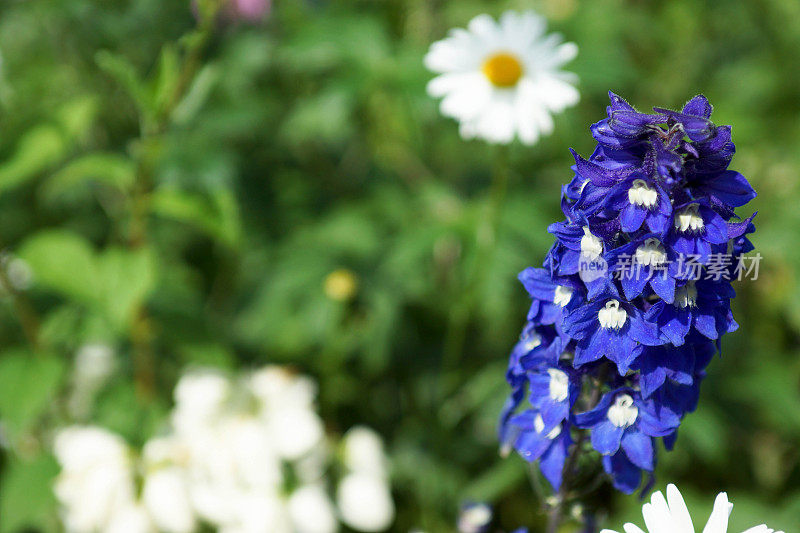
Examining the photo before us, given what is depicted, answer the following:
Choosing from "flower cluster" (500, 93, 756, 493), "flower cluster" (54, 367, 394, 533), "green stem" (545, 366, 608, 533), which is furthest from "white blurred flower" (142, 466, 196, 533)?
"flower cluster" (500, 93, 756, 493)

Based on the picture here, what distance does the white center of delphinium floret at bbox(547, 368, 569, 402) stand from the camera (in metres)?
1.20

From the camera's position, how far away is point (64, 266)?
2061mm

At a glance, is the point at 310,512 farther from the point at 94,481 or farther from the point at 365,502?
→ the point at 94,481

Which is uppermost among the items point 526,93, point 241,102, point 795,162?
point 241,102

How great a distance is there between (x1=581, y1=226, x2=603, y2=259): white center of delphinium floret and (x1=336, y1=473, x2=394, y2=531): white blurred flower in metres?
1.32

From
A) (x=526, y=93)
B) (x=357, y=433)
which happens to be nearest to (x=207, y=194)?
(x=357, y=433)

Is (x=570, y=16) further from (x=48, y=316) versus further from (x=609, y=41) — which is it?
(x=48, y=316)

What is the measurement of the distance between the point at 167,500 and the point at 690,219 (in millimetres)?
1549

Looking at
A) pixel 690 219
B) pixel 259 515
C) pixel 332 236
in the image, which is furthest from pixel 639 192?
pixel 332 236

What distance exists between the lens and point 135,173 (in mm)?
1964

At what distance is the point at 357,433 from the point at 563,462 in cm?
114

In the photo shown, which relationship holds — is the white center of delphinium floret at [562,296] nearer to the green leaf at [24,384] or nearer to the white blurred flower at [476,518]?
the white blurred flower at [476,518]

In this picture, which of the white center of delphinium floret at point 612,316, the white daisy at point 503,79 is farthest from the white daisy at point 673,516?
the white daisy at point 503,79

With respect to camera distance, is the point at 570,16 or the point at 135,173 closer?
the point at 135,173
